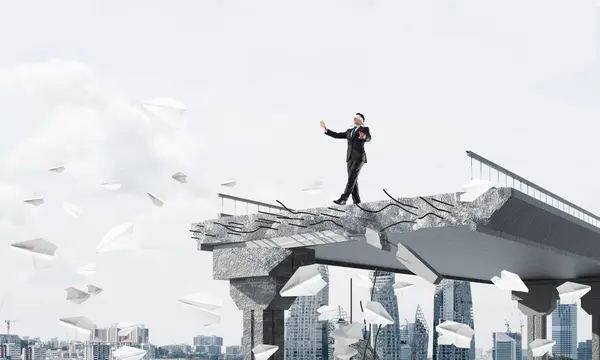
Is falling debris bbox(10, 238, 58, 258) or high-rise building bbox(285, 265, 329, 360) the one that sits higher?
falling debris bbox(10, 238, 58, 258)

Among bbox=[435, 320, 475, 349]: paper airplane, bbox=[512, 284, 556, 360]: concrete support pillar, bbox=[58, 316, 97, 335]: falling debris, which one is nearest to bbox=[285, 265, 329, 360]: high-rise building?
bbox=[512, 284, 556, 360]: concrete support pillar

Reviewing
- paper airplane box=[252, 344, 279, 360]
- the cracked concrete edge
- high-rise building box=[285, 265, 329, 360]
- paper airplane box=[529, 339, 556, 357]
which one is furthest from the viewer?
high-rise building box=[285, 265, 329, 360]

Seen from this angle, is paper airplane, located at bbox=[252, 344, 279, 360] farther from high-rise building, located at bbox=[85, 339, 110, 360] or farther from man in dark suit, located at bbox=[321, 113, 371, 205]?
high-rise building, located at bbox=[85, 339, 110, 360]

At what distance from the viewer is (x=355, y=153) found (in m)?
13.6

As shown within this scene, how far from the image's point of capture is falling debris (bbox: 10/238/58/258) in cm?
1230

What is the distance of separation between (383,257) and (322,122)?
410cm

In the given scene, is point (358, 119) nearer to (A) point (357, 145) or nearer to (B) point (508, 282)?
(A) point (357, 145)

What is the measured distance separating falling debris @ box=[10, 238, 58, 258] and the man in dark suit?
4.13 metres

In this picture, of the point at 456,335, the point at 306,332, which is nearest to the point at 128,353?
the point at 456,335

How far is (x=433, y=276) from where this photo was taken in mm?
11930

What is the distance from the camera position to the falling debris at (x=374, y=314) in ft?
39.5

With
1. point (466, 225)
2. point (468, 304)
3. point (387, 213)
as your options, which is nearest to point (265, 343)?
point (387, 213)

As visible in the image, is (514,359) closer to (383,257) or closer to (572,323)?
(572,323)

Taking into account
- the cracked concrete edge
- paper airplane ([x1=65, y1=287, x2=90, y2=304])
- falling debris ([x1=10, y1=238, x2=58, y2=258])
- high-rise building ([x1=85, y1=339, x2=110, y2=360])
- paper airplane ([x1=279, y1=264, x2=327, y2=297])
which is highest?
the cracked concrete edge
